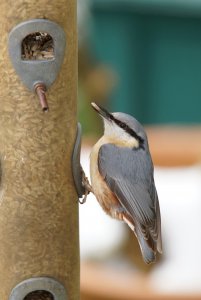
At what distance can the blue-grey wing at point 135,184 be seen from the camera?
478 centimetres

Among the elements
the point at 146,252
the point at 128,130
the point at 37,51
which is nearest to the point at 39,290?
the point at 146,252

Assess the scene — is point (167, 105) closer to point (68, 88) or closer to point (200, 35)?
point (200, 35)

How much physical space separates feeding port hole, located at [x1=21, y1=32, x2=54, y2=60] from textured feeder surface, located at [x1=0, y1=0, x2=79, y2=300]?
8 centimetres

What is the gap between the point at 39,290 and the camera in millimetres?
Result: 4734

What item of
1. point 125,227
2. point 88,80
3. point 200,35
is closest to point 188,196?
point 125,227

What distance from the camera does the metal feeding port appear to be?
14.8 ft

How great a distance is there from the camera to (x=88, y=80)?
10016 millimetres

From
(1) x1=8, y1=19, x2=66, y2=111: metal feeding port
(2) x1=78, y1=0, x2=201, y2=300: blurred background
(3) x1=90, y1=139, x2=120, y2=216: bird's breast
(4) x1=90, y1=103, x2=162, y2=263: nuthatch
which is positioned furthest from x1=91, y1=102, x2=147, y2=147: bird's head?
(2) x1=78, y1=0, x2=201, y2=300: blurred background

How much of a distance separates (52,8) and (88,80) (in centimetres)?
546

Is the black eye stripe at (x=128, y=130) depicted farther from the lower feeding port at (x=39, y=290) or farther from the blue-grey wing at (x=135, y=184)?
the lower feeding port at (x=39, y=290)

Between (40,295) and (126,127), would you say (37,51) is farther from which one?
(40,295)

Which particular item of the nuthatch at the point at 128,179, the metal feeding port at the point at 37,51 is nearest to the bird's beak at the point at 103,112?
the nuthatch at the point at 128,179

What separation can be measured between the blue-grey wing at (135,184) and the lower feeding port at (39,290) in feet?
1.49

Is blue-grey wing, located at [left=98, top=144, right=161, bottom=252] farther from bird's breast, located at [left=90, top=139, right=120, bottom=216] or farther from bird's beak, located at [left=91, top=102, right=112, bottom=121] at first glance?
bird's beak, located at [left=91, top=102, right=112, bottom=121]
